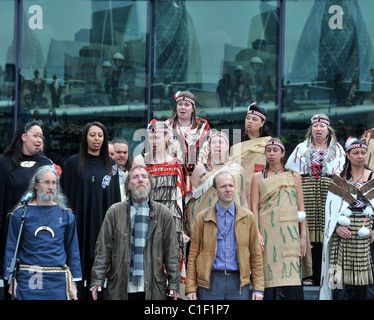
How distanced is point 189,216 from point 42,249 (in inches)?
68.2

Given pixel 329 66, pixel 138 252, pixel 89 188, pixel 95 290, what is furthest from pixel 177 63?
pixel 95 290

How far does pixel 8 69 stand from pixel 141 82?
6.61 feet

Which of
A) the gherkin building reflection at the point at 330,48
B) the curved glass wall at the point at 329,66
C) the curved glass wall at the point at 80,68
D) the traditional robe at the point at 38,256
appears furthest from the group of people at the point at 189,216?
the gherkin building reflection at the point at 330,48

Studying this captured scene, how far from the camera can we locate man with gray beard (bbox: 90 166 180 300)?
562cm

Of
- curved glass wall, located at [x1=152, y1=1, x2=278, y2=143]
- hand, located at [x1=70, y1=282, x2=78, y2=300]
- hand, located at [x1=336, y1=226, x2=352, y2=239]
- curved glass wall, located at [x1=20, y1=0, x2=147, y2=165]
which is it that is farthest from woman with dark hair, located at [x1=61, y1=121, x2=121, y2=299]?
curved glass wall, located at [x1=152, y1=1, x2=278, y2=143]

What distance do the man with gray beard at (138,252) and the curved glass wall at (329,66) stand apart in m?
4.75

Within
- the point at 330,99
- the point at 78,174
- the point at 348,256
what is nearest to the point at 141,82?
the point at 330,99

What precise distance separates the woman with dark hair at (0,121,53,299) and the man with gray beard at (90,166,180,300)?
127 cm

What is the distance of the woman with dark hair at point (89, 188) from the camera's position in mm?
6559

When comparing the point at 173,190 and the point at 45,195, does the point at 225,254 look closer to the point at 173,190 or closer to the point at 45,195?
the point at 173,190

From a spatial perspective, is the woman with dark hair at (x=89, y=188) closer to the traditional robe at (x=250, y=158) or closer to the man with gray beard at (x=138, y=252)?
the man with gray beard at (x=138, y=252)

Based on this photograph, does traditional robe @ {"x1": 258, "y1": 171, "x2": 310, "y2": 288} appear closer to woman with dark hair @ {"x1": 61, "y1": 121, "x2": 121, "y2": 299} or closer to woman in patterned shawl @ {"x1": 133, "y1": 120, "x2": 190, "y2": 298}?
woman in patterned shawl @ {"x1": 133, "y1": 120, "x2": 190, "y2": 298}

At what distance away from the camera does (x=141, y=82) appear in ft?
33.9

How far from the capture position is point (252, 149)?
287 inches
